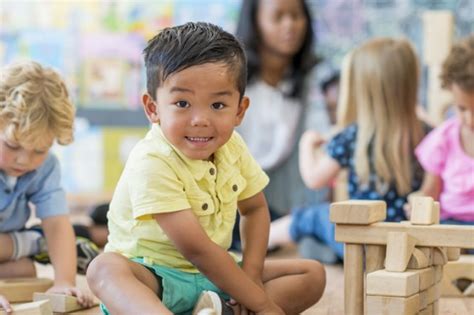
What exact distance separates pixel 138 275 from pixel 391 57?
3.48 ft

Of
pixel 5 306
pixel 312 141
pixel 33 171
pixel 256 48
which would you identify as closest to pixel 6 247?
pixel 33 171

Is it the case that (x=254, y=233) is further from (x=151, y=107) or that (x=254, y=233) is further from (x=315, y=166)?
(x=315, y=166)

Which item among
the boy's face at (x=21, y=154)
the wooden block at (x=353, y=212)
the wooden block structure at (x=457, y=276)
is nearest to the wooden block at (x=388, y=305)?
the wooden block at (x=353, y=212)

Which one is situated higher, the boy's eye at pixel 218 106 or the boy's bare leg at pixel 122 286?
the boy's eye at pixel 218 106

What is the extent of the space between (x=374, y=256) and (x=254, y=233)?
0.64 ft

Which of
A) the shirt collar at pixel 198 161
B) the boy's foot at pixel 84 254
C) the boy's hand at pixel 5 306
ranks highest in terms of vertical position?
the shirt collar at pixel 198 161

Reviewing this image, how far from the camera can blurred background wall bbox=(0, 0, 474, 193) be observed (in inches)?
116

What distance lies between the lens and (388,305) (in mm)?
1130

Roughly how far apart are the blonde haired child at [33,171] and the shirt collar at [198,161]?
289 millimetres

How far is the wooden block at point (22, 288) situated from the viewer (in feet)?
5.07

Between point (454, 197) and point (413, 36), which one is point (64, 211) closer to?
point (454, 197)

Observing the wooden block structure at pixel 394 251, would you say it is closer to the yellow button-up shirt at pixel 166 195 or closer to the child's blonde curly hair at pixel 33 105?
the yellow button-up shirt at pixel 166 195

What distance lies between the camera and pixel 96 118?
117 inches

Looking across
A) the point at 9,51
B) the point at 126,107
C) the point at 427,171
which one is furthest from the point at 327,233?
the point at 9,51
